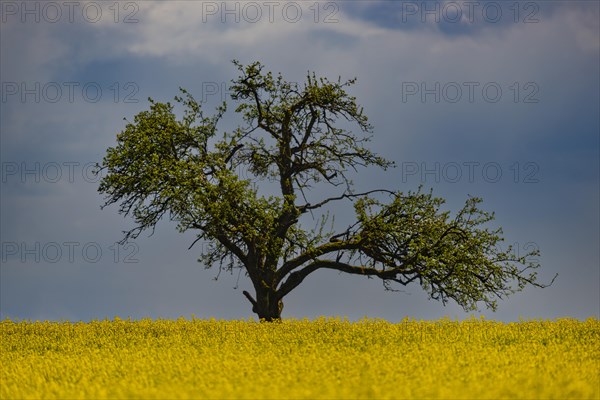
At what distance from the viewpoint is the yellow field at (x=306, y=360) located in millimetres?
10469

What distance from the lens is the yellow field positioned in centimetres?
1047

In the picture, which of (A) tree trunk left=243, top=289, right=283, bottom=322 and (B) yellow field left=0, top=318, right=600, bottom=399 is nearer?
(B) yellow field left=0, top=318, right=600, bottom=399

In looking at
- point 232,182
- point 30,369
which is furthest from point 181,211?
point 30,369

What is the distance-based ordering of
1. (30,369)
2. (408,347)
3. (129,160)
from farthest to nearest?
1. (129,160)
2. (408,347)
3. (30,369)

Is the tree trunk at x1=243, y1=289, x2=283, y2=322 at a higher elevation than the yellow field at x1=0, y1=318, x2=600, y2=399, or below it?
higher

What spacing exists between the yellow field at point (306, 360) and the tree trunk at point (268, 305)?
85.2 inches

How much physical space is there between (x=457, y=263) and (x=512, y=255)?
1.89m

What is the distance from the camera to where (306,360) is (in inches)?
523

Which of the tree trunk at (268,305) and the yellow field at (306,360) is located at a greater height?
the tree trunk at (268,305)

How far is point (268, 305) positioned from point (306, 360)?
36.1 ft

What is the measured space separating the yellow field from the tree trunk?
2.16 m

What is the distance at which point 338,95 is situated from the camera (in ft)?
82.6

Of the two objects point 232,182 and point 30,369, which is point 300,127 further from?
point 30,369

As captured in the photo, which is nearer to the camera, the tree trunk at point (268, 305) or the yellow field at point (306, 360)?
the yellow field at point (306, 360)
